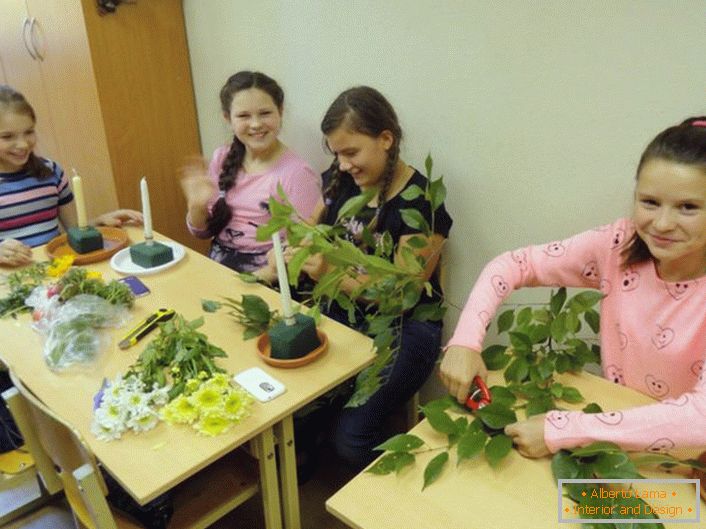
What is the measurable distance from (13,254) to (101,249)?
255mm

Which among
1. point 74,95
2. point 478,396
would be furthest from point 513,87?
point 74,95

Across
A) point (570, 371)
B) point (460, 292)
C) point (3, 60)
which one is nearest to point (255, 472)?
point (570, 371)

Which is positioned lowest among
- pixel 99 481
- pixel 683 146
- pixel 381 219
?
pixel 99 481

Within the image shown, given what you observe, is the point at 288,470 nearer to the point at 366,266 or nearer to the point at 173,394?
the point at 173,394

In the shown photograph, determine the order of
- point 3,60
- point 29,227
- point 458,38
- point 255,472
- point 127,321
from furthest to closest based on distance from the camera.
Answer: point 3,60, point 29,227, point 458,38, point 127,321, point 255,472

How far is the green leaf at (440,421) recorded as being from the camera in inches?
39.8

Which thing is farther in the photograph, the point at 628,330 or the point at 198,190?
the point at 198,190

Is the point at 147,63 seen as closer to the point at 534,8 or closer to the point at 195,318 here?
the point at 195,318

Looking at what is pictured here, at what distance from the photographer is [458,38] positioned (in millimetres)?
1681

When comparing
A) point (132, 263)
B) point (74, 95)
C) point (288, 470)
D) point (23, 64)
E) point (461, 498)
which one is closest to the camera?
point (461, 498)

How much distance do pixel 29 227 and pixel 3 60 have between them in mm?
1422

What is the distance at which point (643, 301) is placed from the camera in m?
1.21

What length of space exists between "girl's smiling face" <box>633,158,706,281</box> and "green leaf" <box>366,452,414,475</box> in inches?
24.2

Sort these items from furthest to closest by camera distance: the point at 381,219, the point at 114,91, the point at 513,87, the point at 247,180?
the point at 114,91, the point at 247,180, the point at 381,219, the point at 513,87
